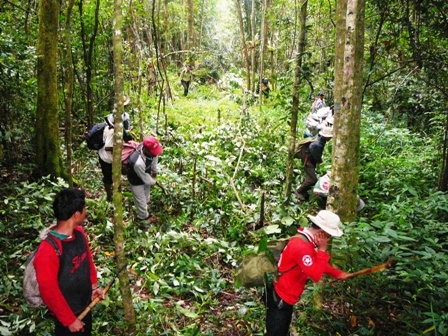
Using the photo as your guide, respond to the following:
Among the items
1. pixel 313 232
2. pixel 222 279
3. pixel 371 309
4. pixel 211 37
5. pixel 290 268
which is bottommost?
pixel 222 279

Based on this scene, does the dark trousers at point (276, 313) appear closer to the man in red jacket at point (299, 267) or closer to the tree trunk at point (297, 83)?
the man in red jacket at point (299, 267)

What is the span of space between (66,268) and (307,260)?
6.50 feet

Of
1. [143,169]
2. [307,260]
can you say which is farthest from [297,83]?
[307,260]

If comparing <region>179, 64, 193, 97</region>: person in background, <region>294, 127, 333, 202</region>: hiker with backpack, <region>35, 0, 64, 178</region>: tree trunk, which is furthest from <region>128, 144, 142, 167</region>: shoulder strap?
<region>179, 64, 193, 97</region>: person in background

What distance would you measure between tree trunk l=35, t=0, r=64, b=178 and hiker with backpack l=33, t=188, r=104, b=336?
364 centimetres

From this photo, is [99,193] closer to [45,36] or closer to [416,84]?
[45,36]

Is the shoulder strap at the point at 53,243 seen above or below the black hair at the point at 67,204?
below

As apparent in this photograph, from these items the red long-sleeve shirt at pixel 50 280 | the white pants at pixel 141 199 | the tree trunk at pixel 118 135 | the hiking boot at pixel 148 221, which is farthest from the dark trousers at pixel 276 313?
the white pants at pixel 141 199

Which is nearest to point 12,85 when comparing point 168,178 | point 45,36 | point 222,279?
point 45,36

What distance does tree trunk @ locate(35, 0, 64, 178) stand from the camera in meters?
5.92

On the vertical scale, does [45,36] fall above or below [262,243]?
above

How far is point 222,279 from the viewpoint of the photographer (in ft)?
15.7

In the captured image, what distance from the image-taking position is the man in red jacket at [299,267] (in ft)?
9.84

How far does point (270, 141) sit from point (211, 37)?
2653 centimetres
